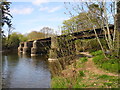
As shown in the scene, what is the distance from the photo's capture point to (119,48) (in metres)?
13.0

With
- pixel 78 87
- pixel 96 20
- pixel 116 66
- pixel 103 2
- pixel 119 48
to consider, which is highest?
pixel 103 2

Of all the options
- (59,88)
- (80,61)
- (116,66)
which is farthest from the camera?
(80,61)

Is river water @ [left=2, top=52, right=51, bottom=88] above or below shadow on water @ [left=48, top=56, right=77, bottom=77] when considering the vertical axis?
below

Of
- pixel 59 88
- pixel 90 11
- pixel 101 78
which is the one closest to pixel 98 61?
pixel 101 78

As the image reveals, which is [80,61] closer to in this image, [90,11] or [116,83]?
[90,11]

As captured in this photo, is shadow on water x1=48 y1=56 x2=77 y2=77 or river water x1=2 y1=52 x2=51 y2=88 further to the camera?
river water x1=2 y1=52 x2=51 y2=88

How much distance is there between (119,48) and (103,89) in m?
6.92

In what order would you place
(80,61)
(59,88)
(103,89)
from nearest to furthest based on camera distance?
(103,89) < (59,88) < (80,61)

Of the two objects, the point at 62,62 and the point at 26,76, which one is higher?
the point at 62,62

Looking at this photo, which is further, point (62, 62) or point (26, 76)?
point (26, 76)

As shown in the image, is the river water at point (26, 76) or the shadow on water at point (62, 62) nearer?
the shadow on water at point (62, 62)

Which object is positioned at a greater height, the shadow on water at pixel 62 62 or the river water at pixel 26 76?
the shadow on water at pixel 62 62

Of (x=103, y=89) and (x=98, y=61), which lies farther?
(x=98, y=61)

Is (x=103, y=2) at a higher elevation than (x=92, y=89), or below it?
higher
